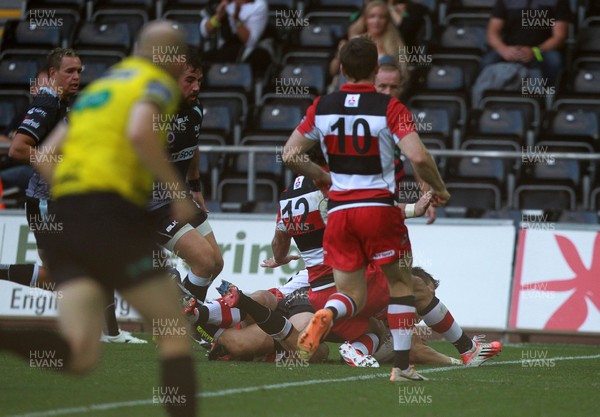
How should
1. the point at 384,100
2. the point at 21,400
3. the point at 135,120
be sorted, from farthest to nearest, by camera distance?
the point at 384,100 → the point at 21,400 → the point at 135,120

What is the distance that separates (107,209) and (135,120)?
42cm

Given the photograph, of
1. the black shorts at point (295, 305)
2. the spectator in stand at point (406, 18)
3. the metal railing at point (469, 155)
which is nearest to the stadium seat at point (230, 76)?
the spectator in stand at point (406, 18)

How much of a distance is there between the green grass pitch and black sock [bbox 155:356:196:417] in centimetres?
93

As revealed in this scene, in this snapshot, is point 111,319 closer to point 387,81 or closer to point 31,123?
point 31,123

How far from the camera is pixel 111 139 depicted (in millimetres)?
5871

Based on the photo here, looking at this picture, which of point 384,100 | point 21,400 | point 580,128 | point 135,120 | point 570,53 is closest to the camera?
point 135,120

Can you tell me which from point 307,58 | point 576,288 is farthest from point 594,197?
point 307,58

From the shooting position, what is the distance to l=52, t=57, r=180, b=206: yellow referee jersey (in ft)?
19.2

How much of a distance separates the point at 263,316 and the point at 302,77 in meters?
7.04

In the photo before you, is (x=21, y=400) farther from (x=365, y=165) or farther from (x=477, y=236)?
(x=477, y=236)

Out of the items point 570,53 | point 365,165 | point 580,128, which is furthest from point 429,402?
point 570,53

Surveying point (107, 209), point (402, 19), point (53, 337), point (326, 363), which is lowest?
point (326, 363)

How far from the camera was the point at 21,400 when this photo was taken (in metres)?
7.41

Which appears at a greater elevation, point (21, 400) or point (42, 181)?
point (42, 181)
